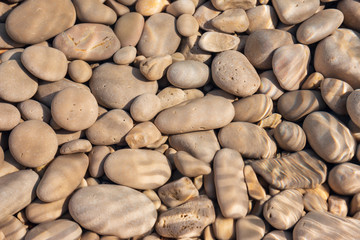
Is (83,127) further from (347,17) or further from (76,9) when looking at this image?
(347,17)

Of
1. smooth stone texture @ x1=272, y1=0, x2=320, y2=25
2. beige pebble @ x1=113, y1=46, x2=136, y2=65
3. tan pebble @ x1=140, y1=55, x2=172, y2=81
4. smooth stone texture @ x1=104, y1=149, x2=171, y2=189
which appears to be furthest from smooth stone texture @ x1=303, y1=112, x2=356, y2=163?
beige pebble @ x1=113, y1=46, x2=136, y2=65

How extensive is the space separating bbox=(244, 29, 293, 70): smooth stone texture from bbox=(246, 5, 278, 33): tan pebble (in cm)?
12

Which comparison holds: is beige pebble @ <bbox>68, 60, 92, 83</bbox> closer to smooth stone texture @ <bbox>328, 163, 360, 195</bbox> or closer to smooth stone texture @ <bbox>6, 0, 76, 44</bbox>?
smooth stone texture @ <bbox>6, 0, 76, 44</bbox>

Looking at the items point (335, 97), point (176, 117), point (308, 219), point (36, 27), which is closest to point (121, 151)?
point (176, 117)

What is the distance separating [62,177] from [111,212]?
456 millimetres

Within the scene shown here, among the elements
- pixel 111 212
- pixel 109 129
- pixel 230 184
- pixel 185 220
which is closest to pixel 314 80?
pixel 230 184

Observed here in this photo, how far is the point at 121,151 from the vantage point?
2.49m

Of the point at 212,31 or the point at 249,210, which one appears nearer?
the point at 249,210

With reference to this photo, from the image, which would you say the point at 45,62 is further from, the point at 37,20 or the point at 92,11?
the point at 92,11

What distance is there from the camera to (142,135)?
2.52 meters

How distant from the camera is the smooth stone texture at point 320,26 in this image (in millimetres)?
2768

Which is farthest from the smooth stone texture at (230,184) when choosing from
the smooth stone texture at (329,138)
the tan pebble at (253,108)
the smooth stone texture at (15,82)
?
the smooth stone texture at (15,82)

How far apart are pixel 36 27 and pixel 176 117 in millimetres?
1444

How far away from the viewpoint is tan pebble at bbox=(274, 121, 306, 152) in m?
2.55
